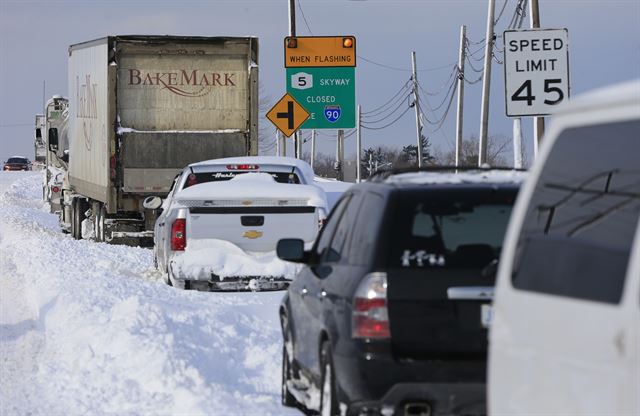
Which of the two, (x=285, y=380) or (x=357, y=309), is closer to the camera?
(x=357, y=309)

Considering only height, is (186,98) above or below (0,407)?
above

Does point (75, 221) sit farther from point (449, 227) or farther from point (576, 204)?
point (576, 204)

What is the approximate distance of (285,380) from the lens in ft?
33.1

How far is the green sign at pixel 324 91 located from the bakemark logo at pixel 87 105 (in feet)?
16.2

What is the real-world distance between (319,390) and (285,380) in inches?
52.3

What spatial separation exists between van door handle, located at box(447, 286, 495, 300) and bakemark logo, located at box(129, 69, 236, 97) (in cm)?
1918

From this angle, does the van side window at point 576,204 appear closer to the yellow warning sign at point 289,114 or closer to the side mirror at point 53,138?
the yellow warning sign at point 289,114

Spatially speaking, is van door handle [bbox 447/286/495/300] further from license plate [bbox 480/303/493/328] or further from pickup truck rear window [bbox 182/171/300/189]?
pickup truck rear window [bbox 182/171/300/189]

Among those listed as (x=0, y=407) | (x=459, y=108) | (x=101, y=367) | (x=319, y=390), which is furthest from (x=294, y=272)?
(x=459, y=108)

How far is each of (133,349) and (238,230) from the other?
4.91 meters

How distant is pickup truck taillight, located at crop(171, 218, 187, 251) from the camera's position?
17.1 metres

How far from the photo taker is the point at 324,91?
112 feet

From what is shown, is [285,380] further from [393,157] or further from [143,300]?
[393,157]

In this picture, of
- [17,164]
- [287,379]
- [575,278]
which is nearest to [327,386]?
[287,379]
